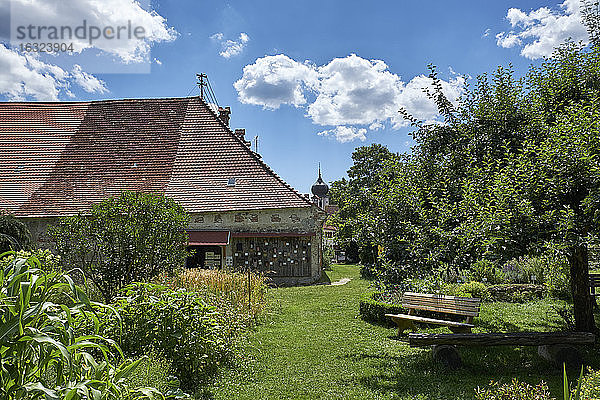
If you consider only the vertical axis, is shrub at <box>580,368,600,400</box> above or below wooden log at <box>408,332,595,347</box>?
above

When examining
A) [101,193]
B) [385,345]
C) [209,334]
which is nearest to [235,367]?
[209,334]

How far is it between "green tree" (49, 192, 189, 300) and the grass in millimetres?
2608

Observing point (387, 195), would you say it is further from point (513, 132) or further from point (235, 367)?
point (235, 367)

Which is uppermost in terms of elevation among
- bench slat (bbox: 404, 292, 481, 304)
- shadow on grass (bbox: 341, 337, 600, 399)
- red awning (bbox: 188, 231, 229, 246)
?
red awning (bbox: 188, 231, 229, 246)

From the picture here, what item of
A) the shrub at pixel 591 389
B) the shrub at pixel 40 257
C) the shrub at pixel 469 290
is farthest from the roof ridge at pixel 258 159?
the shrub at pixel 591 389

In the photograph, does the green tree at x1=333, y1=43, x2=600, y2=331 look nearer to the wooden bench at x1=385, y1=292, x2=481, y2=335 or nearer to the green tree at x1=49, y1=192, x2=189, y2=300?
the wooden bench at x1=385, y1=292, x2=481, y2=335

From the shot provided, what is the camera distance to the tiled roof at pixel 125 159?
17891 millimetres

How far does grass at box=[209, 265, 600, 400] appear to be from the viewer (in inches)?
214

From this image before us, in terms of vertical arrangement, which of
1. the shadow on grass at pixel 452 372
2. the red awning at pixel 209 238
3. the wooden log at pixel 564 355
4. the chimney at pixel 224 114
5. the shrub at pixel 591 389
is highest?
the chimney at pixel 224 114

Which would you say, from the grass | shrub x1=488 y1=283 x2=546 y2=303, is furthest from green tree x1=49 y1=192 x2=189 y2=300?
shrub x1=488 y1=283 x2=546 y2=303

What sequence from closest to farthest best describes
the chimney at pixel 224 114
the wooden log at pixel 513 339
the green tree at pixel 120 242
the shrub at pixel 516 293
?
the wooden log at pixel 513 339, the green tree at pixel 120 242, the shrub at pixel 516 293, the chimney at pixel 224 114

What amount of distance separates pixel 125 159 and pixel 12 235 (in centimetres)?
740

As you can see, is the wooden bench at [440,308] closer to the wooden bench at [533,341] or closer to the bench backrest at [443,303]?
the bench backrest at [443,303]

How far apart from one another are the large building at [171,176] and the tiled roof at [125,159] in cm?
4
